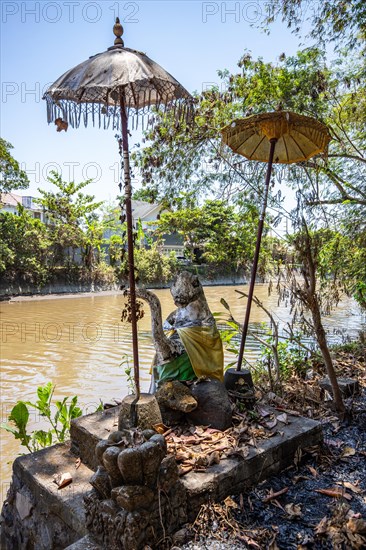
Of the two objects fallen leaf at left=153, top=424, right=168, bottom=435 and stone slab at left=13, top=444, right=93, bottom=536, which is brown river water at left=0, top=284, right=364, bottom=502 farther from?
fallen leaf at left=153, top=424, right=168, bottom=435

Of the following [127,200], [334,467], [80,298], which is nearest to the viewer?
[127,200]

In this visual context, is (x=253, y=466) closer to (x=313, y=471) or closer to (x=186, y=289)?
(x=313, y=471)

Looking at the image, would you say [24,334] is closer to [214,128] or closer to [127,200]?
[214,128]

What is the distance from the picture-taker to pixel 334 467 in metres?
2.68

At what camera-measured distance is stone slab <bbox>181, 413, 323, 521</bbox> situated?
83.5 inches

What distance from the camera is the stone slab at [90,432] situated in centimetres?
250

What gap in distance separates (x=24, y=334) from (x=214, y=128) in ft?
27.1

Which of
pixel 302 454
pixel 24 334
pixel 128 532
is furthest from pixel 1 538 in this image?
pixel 24 334

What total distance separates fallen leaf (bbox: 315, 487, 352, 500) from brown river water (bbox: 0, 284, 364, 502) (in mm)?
3149

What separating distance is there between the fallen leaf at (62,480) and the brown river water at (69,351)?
2058mm

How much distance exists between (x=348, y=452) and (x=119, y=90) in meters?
2.93

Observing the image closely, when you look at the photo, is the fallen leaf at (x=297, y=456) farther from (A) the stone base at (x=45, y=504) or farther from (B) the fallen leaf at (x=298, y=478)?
(A) the stone base at (x=45, y=504)

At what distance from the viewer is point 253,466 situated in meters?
2.40

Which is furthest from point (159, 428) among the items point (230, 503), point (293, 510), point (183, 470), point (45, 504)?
point (293, 510)
